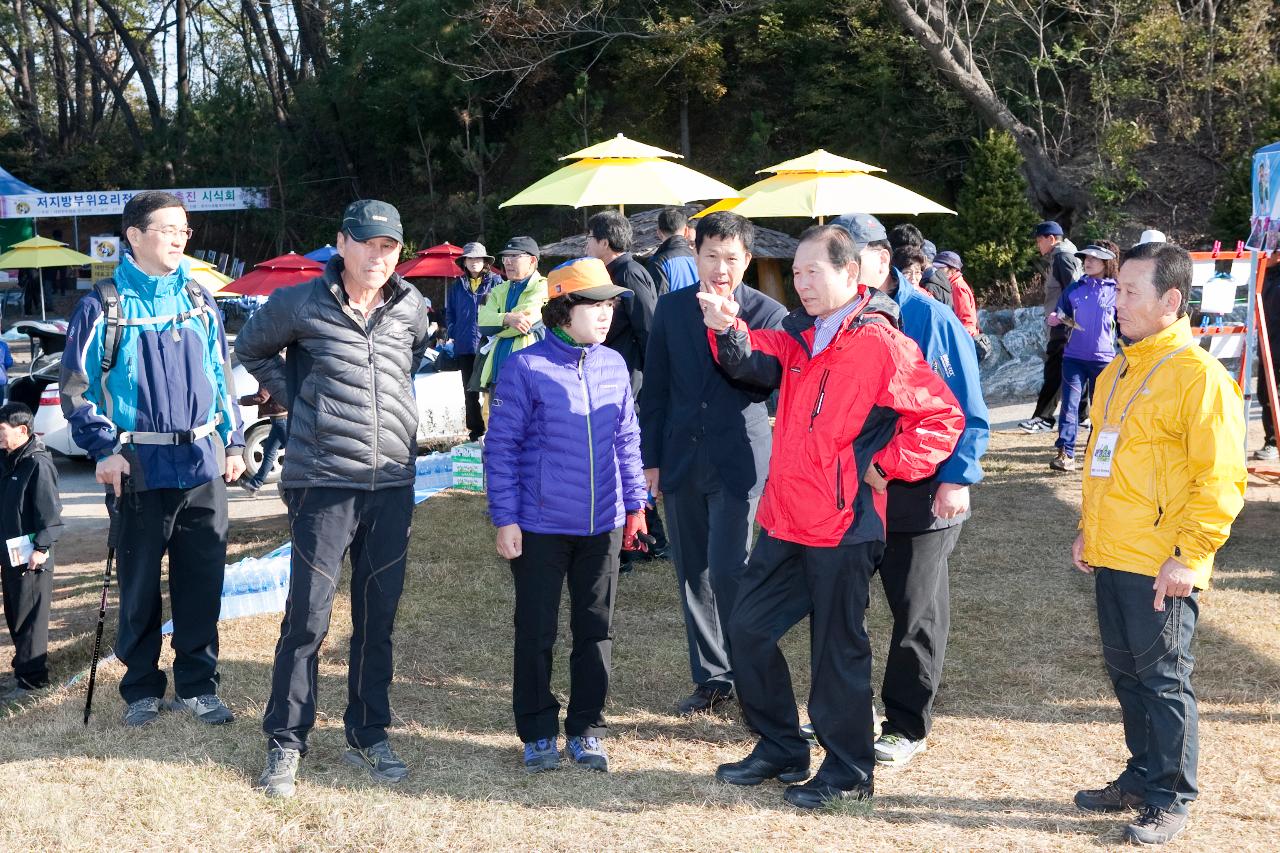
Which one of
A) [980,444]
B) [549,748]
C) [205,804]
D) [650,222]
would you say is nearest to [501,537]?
[549,748]

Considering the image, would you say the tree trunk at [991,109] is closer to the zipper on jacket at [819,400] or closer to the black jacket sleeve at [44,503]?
the black jacket sleeve at [44,503]

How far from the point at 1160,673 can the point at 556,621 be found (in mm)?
1974

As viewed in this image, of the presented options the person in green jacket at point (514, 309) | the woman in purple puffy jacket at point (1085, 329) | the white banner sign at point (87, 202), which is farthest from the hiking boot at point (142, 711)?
the white banner sign at point (87, 202)

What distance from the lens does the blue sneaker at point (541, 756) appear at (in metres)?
4.31

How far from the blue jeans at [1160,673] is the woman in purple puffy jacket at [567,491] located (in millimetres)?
1647

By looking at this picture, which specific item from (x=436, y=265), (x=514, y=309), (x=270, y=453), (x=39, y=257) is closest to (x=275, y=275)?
(x=436, y=265)

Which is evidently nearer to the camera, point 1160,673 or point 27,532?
point 1160,673

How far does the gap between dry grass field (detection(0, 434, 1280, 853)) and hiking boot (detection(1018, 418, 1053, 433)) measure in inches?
191

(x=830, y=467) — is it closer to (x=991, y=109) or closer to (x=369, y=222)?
(x=369, y=222)

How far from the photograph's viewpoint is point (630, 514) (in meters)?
4.43

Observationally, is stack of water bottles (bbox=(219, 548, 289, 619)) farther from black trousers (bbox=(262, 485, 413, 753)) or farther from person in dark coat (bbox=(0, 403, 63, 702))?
black trousers (bbox=(262, 485, 413, 753))

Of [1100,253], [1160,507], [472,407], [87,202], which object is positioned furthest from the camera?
[87,202]

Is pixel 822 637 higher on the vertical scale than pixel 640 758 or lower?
higher

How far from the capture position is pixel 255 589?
6.43 meters
